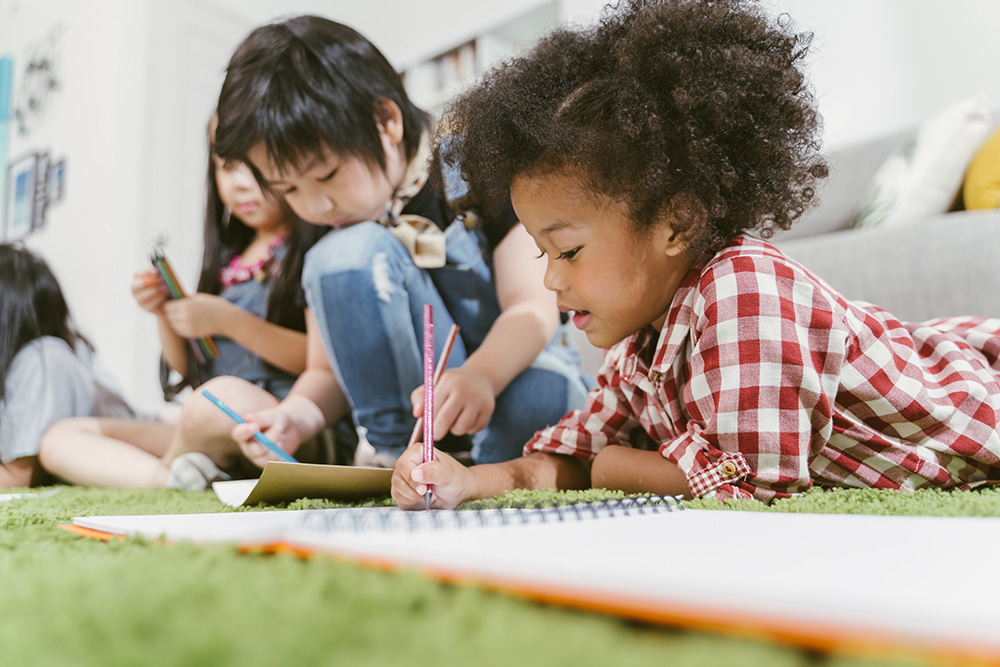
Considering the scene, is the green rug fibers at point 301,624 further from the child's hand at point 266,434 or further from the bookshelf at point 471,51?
the bookshelf at point 471,51

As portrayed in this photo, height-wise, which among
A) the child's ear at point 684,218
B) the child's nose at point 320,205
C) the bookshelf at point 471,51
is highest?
the bookshelf at point 471,51

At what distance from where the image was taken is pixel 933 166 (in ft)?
3.81

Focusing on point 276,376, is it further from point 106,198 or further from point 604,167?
point 106,198

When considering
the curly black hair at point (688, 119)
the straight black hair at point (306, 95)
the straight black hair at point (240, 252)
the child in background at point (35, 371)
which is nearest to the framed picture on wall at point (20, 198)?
the child in background at point (35, 371)

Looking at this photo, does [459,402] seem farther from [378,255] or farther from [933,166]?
[933,166]

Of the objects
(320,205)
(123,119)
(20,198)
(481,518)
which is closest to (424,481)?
(481,518)

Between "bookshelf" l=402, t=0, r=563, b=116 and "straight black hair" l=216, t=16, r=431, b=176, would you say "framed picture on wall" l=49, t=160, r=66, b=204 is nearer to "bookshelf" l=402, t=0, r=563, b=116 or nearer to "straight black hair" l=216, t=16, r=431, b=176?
"bookshelf" l=402, t=0, r=563, b=116

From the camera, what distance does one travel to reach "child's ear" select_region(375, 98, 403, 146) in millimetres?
956

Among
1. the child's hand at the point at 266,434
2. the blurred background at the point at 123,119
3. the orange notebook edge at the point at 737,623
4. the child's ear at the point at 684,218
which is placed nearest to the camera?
the orange notebook edge at the point at 737,623

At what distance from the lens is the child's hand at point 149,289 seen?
111cm

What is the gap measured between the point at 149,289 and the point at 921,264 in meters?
1.11

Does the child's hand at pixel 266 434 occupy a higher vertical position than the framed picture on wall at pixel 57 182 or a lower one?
lower

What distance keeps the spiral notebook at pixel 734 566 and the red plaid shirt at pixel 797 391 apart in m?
0.17

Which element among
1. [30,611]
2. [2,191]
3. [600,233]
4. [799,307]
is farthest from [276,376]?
[2,191]
